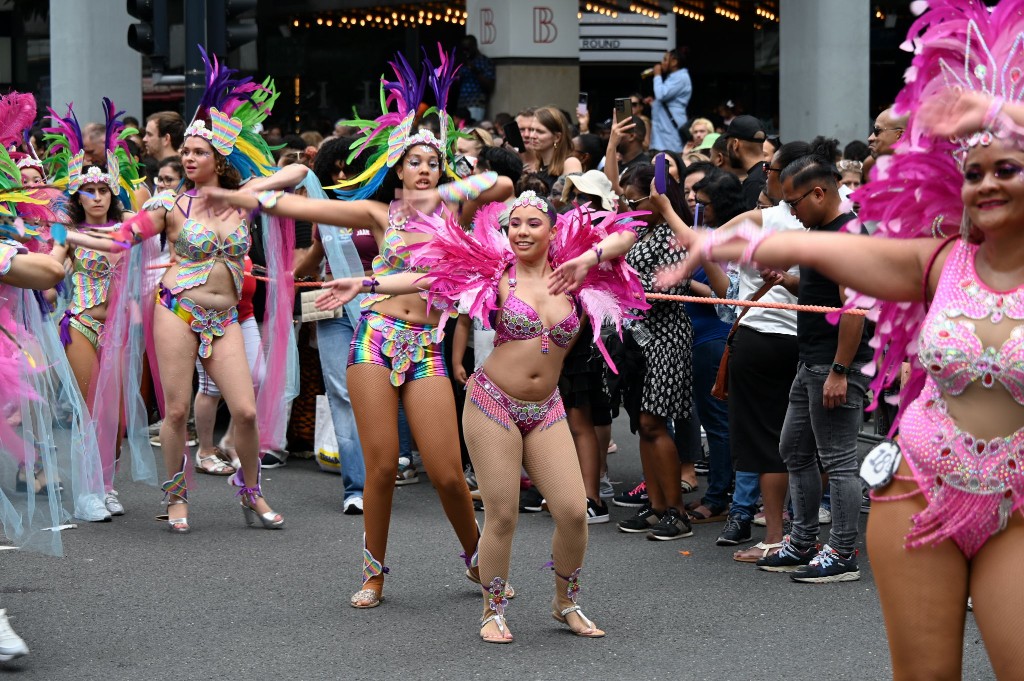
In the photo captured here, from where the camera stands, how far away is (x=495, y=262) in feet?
18.8

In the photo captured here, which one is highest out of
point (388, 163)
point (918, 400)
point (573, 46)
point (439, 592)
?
point (573, 46)

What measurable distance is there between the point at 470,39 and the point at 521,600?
11.6 meters

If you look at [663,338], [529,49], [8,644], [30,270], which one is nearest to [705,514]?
[663,338]

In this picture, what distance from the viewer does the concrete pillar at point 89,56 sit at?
16250 millimetres

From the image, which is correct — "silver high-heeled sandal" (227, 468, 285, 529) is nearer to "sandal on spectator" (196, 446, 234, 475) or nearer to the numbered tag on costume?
"sandal on spectator" (196, 446, 234, 475)

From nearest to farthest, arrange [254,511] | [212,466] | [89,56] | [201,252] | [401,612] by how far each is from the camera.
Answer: [401,612]
[201,252]
[254,511]
[212,466]
[89,56]

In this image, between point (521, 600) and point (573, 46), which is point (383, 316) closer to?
point (521, 600)

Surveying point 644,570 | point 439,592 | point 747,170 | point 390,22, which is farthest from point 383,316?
point 390,22

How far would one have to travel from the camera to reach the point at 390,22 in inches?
856

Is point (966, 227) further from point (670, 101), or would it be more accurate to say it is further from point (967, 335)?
point (670, 101)

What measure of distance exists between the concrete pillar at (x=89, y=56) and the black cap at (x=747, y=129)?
9.28 metres

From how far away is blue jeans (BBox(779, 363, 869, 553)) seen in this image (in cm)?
630

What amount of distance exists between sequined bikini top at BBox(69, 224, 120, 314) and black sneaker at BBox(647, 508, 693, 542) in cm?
345

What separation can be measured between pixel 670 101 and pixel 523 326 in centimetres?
872
